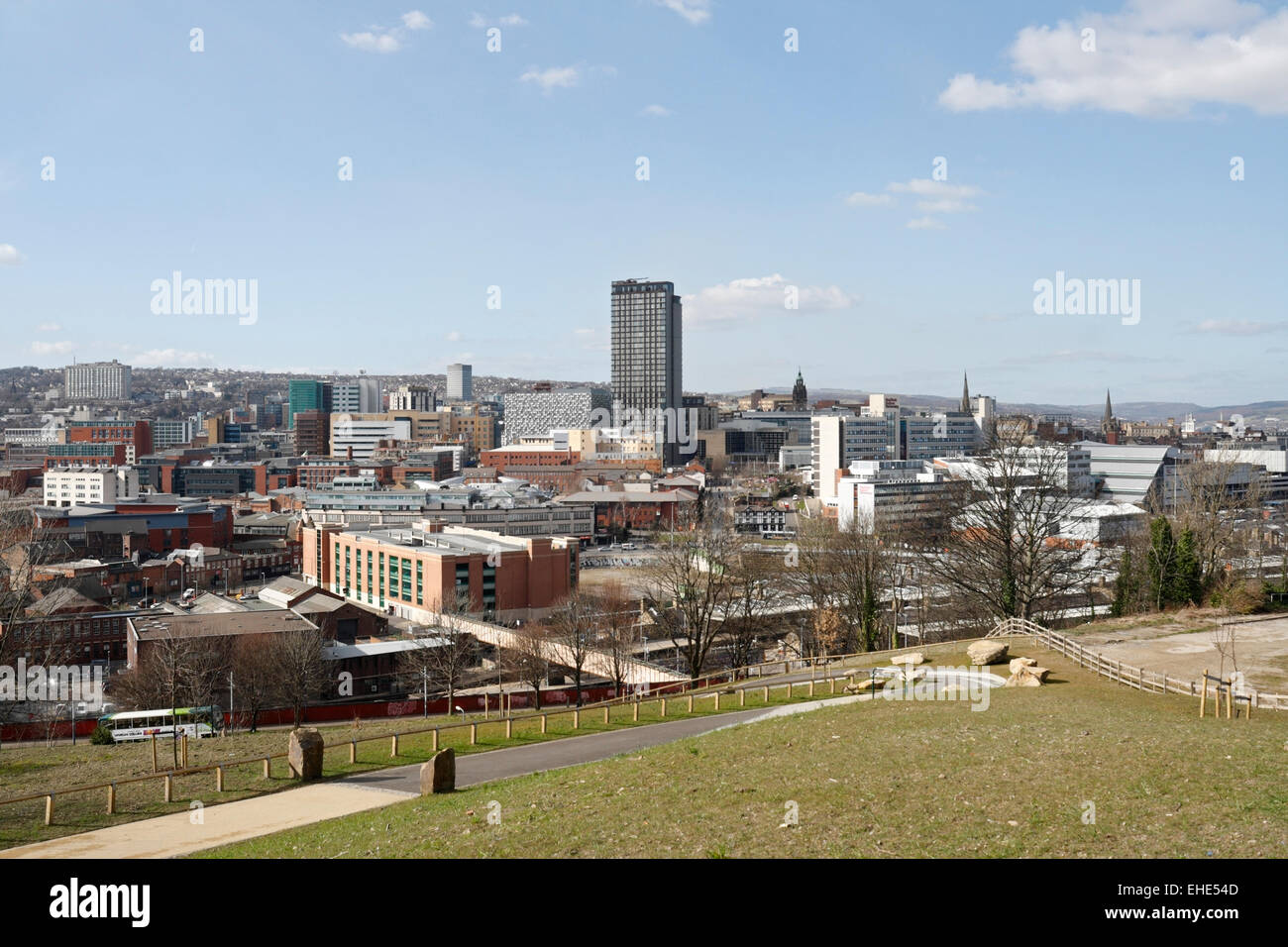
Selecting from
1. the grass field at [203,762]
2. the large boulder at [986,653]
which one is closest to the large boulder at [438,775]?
the grass field at [203,762]

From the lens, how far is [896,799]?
12898mm

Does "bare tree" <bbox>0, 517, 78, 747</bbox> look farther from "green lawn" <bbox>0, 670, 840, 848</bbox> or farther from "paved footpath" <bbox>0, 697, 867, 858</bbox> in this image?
"paved footpath" <bbox>0, 697, 867, 858</bbox>

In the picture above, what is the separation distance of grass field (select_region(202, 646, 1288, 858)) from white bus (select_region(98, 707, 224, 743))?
16107mm

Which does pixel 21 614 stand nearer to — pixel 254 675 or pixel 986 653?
pixel 254 675

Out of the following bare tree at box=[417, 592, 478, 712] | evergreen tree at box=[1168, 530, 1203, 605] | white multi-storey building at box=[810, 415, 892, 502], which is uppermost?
white multi-storey building at box=[810, 415, 892, 502]

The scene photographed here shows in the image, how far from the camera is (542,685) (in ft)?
162

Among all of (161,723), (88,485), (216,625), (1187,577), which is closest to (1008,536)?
(1187,577)

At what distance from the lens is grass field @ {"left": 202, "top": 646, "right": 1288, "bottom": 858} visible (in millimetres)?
11164

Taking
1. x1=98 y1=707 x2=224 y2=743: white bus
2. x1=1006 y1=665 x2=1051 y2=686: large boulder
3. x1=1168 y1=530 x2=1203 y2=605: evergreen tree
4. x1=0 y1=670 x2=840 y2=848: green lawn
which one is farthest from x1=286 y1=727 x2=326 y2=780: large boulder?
x1=1168 y1=530 x2=1203 y2=605: evergreen tree

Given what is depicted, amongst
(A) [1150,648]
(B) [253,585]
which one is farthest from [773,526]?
(A) [1150,648]

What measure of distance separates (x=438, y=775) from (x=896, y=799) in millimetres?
7714

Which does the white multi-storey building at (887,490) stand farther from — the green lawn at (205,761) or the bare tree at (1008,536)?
the green lawn at (205,761)
